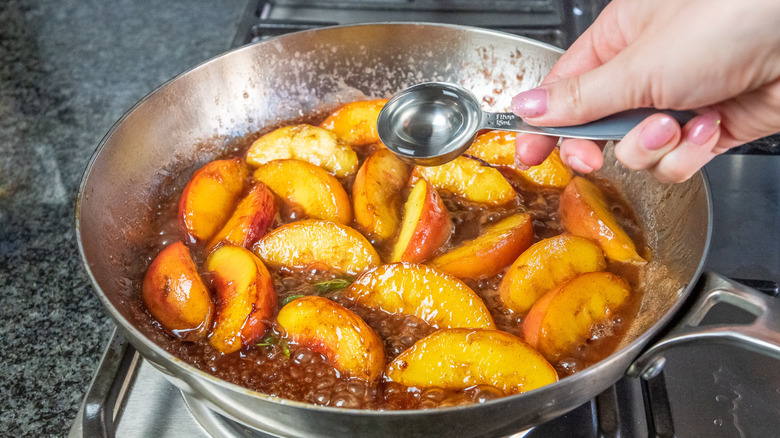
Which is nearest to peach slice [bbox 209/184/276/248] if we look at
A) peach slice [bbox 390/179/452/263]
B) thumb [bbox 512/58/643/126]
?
peach slice [bbox 390/179/452/263]

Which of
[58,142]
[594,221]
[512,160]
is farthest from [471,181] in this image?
[58,142]

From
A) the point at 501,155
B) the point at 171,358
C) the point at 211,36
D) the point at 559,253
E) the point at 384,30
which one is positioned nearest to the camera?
the point at 171,358

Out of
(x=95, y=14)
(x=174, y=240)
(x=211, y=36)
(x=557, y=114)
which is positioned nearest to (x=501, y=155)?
(x=557, y=114)

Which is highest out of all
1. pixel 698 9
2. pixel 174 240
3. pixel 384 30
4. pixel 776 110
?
pixel 698 9

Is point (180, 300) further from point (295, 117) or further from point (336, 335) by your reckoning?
point (295, 117)

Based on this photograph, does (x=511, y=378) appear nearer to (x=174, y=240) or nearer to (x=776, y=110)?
(x=776, y=110)
